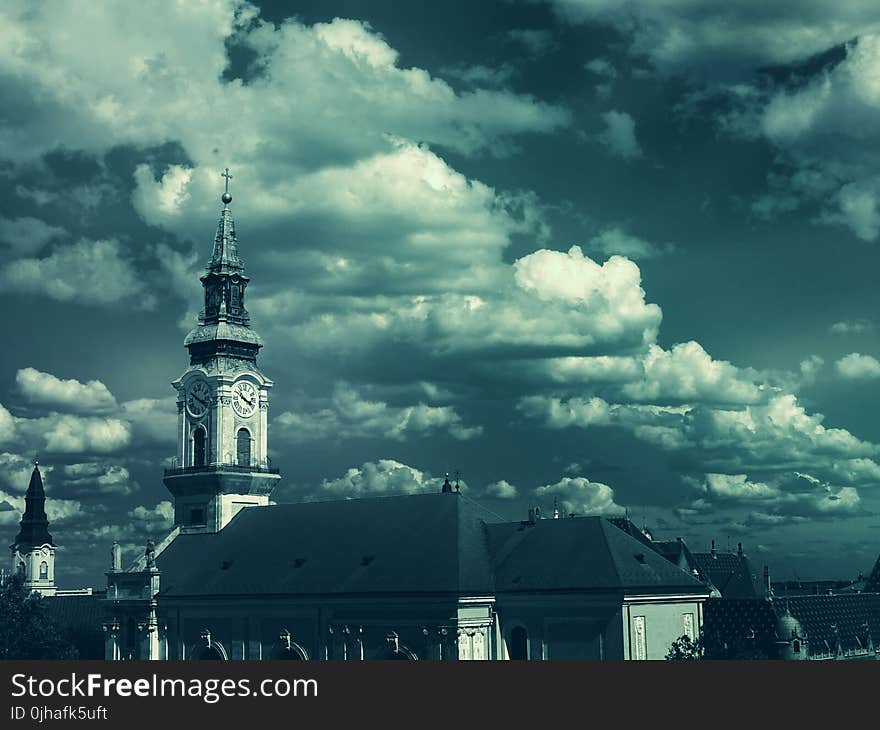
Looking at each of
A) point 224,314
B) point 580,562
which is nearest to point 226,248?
point 224,314

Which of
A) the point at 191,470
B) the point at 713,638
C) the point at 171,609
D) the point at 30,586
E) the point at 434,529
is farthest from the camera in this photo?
the point at 30,586

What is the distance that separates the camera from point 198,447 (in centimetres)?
11012

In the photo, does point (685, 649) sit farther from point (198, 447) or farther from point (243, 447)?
point (198, 447)

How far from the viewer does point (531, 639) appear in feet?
272

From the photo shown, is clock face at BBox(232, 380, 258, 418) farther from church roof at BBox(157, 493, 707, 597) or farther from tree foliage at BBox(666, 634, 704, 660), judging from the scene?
tree foliage at BBox(666, 634, 704, 660)

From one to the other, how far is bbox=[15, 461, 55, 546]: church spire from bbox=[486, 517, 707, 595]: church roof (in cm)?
10077

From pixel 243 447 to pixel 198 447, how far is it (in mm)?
3903

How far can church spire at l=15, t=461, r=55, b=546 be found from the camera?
171 metres

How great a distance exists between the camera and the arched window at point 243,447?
110 metres

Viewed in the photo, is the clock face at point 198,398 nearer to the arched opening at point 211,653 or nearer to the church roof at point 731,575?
the arched opening at point 211,653

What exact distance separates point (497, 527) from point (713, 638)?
17.4 meters

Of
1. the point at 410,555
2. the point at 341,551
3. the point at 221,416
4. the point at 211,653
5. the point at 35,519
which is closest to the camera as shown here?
the point at 410,555

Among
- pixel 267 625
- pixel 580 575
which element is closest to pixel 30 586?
pixel 267 625

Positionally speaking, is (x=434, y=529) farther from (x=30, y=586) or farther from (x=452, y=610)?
(x=30, y=586)
